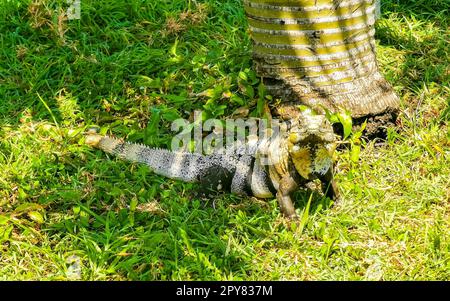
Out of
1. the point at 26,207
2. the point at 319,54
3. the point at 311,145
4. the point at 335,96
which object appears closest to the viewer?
the point at 311,145

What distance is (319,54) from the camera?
4.62 metres

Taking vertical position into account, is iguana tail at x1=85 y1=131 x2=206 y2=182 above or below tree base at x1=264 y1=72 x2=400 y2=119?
below

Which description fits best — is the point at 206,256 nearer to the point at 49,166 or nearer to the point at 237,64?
the point at 49,166

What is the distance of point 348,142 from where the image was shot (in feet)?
15.4

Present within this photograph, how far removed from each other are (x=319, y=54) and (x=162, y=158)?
3.87 feet

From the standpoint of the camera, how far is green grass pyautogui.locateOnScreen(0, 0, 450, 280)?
400 cm

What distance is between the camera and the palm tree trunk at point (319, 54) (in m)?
4.54
